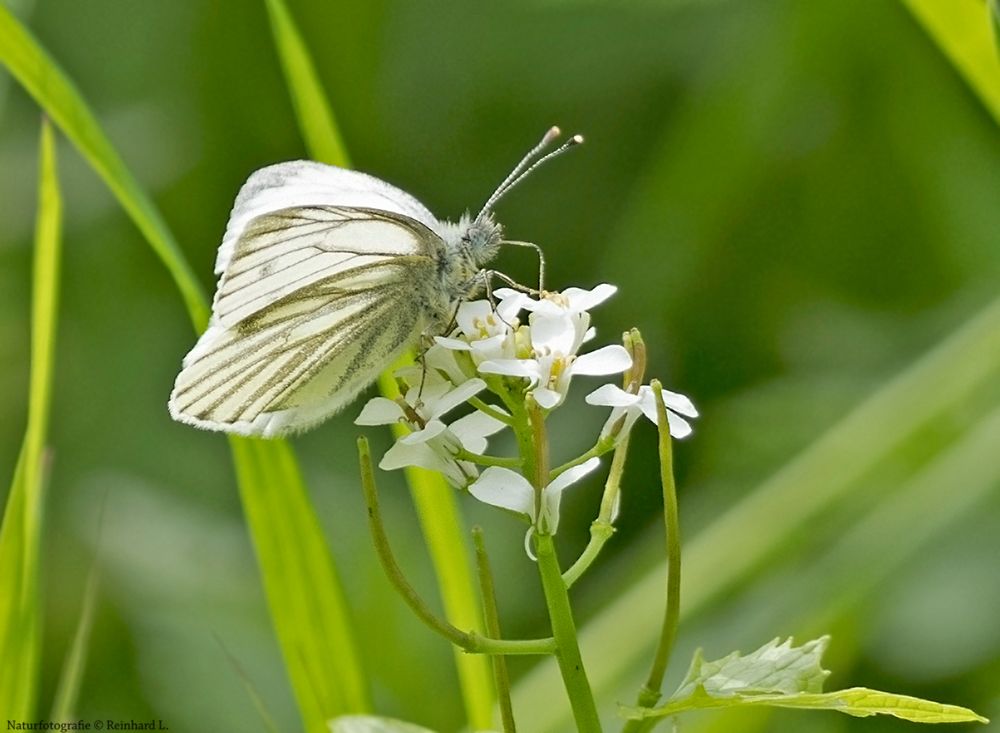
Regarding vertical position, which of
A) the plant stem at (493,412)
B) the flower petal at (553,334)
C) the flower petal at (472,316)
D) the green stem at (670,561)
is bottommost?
the green stem at (670,561)

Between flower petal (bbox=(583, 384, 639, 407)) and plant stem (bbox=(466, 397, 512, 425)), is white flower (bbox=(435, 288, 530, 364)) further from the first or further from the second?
flower petal (bbox=(583, 384, 639, 407))

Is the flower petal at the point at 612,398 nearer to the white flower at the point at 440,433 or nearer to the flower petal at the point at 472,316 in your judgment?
the white flower at the point at 440,433

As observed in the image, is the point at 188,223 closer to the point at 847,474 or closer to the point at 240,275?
the point at 240,275

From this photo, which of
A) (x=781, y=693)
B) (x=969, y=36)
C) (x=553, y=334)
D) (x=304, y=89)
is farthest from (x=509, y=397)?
(x=969, y=36)

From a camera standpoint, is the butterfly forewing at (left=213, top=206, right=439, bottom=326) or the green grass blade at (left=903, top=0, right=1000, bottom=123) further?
the green grass blade at (left=903, top=0, right=1000, bottom=123)

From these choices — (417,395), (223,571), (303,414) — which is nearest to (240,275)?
(303,414)

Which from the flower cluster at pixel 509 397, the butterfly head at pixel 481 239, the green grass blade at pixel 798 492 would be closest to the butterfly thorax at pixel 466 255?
the butterfly head at pixel 481 239

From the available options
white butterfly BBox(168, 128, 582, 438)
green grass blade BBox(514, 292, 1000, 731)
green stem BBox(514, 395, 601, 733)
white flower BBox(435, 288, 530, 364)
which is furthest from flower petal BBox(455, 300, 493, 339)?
green grass blade BBox(514, 292, 1000, 731)
